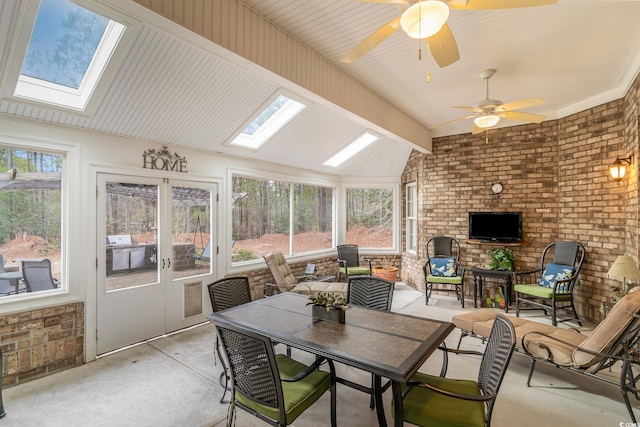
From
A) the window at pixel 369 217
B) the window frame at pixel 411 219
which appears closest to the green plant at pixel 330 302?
the window frame at pixel 411 219

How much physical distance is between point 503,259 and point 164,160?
5.41 meters

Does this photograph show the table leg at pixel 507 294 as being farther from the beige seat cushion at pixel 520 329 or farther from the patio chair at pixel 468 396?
the patio chair at pixel 468 396

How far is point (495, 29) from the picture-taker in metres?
2.73

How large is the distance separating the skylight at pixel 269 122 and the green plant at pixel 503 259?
159 inches

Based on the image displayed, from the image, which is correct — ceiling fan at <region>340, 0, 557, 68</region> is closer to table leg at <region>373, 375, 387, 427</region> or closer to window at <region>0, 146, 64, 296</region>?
table leg at <region>373, 375, 387, 427</region>

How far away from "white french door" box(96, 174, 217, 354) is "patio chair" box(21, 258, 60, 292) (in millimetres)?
418

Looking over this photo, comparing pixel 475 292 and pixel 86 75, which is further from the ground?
pixel 86 75

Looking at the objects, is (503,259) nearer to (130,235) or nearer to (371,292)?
(371,292)

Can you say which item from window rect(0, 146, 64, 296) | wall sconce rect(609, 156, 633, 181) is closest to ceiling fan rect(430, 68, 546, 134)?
wall sconce rect(609, 156, 633, 181)

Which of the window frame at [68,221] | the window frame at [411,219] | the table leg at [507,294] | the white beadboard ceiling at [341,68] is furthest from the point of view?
the window frame at [411,219]

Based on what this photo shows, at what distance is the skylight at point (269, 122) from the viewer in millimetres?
4375

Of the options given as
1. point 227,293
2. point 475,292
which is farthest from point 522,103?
point 227,293

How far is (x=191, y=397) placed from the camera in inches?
103

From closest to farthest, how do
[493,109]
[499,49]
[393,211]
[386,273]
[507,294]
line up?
[499,49]
[493,109]
[507,294]
[386,273]
[393,211]
